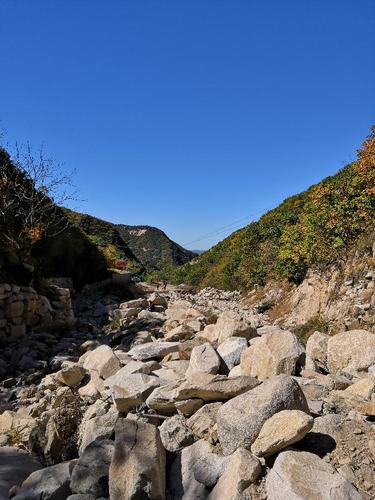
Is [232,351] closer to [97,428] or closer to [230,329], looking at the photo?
[230,329]

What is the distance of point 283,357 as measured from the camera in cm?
396

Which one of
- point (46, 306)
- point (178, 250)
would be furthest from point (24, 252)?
point (178, 250)

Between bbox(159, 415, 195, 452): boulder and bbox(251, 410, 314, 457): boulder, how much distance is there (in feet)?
2.33

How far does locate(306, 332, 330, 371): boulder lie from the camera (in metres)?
4.10

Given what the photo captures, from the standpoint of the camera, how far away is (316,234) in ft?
40.1

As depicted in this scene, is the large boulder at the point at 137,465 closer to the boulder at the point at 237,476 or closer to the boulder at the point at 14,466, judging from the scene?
the boulder at the point at 237,476

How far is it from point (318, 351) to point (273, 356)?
0.68 meters

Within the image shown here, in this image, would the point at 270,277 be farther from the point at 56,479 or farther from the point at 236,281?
the point at 56,479

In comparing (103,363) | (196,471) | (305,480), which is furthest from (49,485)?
(103,363)

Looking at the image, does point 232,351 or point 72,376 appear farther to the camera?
point 72,376

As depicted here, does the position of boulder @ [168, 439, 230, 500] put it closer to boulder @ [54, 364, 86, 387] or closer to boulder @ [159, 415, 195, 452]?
boulder @ [159, 415, 195, 452]

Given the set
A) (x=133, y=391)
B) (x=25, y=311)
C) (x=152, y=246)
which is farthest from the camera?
(x=152, y=246)

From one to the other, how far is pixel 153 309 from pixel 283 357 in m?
7.29

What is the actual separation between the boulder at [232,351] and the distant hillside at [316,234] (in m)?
6.05
